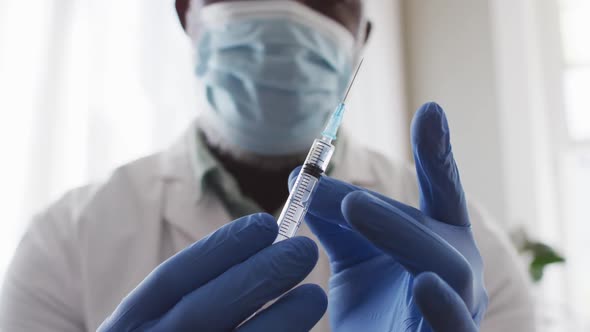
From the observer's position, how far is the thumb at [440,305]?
1.38ft

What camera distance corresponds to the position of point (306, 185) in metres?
0.52

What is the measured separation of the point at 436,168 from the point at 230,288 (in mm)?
224

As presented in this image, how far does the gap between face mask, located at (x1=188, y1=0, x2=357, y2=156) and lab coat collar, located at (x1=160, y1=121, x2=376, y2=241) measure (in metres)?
0.08

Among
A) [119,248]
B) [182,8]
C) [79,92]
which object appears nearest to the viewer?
[119,248]

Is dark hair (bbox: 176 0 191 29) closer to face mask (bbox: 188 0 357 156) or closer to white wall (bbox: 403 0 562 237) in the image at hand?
face mask (bbox: 188 0 357 156)

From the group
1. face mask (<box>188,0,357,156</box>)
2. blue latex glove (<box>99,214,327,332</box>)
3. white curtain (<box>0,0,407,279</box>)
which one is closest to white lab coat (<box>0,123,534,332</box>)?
face mask (<box>188,0,357,156</box>)

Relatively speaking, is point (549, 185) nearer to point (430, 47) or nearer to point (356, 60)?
point (430, 47)

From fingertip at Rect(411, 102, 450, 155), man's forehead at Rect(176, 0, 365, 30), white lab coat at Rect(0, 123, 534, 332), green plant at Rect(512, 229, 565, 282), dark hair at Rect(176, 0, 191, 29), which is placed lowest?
green plant at Rect(512, 229, 565, 282)

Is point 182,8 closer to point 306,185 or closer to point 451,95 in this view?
point 306,185

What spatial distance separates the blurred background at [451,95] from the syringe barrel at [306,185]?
2.72 ft

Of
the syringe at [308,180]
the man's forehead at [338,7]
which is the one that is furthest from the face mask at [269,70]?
the syringe at [308,180]

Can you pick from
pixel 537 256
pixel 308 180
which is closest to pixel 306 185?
pixel 308 180

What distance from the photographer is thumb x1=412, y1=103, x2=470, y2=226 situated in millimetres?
479

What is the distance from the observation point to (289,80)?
888mm
